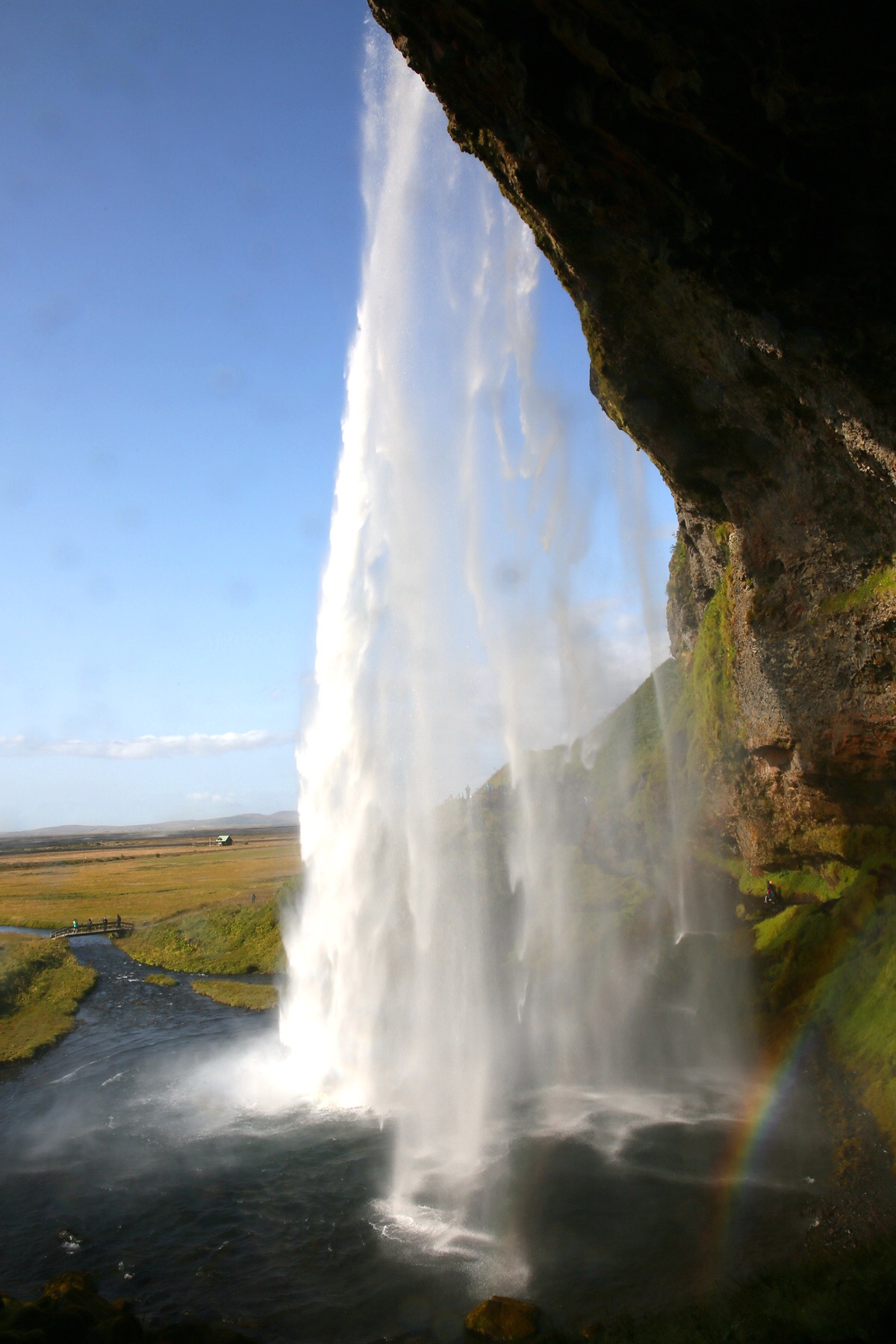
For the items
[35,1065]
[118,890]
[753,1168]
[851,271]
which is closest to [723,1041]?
[753,1168]

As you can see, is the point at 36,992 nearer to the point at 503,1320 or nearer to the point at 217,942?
the point at 217,942

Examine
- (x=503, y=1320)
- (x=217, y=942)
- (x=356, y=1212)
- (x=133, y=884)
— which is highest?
(x=503, y=1320)

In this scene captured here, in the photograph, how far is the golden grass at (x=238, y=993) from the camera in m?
34.5

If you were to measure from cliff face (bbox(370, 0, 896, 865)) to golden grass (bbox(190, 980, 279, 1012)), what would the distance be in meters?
26.5

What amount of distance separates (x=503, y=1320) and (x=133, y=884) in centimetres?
8284

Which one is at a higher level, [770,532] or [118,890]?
[770,532]

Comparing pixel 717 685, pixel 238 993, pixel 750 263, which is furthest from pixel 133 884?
pixel 750 263

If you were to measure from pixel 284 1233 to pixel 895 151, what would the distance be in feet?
70.4

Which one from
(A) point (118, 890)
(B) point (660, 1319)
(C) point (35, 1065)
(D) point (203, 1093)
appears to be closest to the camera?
(B) point (660, 1319)

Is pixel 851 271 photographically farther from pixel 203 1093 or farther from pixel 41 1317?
pixel 203 1093

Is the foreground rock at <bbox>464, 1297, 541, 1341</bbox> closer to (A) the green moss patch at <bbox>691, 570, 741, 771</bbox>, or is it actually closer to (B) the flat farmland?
(A) the green moss patch at <bbox>691, 570, 741, 771</bbox>

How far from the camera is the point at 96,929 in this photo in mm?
56125

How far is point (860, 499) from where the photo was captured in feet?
52.3

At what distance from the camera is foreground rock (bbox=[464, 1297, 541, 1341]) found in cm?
1108
